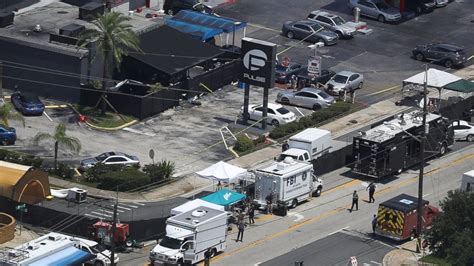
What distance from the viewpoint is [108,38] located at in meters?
116

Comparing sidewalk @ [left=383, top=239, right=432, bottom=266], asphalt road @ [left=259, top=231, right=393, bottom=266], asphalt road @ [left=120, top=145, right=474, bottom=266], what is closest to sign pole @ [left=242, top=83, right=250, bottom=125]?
asphalt road @ [left=120, top=145, right=474, bottom=266]

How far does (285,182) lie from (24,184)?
A: 604 inches

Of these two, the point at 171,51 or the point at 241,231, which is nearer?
the point at 241,231

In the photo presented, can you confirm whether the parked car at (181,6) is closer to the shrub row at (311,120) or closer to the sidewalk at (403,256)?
the shrub row at (311,120)

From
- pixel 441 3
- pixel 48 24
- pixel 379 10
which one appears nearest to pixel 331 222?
pixel 48 24

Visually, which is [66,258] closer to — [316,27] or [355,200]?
[355,200]

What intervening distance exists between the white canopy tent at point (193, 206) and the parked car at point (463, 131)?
24.9m

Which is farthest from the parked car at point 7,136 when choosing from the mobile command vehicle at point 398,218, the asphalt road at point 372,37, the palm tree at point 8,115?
the asphalt road at point 372,37

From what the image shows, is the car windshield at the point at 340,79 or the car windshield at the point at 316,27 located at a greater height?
the car windshield at the point at 316,27

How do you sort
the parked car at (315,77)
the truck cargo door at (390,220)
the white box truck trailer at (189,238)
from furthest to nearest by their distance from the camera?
the parked car at (315,77) → the truck cargo door at (390,220) → the white box truck trailer at (189,238)

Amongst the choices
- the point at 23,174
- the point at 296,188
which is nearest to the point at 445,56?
the point at 296,188

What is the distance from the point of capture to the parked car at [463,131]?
11631cm

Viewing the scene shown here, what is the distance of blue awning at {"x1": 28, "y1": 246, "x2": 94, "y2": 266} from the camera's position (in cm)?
9012

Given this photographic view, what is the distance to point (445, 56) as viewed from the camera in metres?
130
